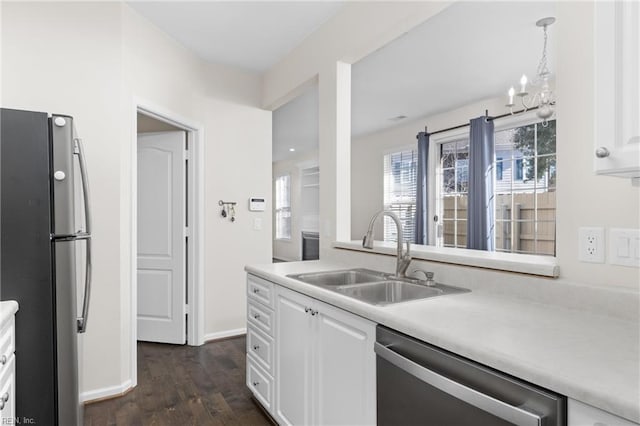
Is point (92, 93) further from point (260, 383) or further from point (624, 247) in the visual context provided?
point (624, 247)

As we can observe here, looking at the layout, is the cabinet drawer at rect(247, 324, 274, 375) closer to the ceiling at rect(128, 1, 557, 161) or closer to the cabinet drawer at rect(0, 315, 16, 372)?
the cabinet drawer at rect(0, 315, 16, 372)

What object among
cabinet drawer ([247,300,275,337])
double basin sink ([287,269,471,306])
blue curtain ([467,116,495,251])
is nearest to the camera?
double basin sink ([287,269,471,306])

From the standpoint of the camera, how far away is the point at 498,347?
981 mm

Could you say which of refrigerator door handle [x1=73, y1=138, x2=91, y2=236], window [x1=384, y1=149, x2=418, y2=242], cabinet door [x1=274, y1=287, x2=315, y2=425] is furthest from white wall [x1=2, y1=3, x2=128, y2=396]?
window [x1=384, y1=149, x2=418, y2=242]

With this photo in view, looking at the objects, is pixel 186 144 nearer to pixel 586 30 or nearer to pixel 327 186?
pixel 327 186

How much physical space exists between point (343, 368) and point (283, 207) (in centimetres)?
795

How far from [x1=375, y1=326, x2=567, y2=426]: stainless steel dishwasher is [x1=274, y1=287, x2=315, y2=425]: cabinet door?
1.76 feet

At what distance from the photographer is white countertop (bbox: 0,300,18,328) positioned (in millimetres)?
1382

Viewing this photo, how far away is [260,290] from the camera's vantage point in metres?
2.29

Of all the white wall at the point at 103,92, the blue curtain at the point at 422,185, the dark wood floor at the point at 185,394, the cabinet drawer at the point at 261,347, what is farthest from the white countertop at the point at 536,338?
the blue curtain at the point at 422,185

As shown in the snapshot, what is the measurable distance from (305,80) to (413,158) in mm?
3202

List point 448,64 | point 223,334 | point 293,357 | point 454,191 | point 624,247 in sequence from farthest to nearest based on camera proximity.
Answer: point 454,191, point 223,334, point 448,64, point 293,357, point 624,247

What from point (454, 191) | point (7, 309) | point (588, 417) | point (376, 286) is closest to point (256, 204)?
point (376, 286)

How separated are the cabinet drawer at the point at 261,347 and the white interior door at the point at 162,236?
1.41m
